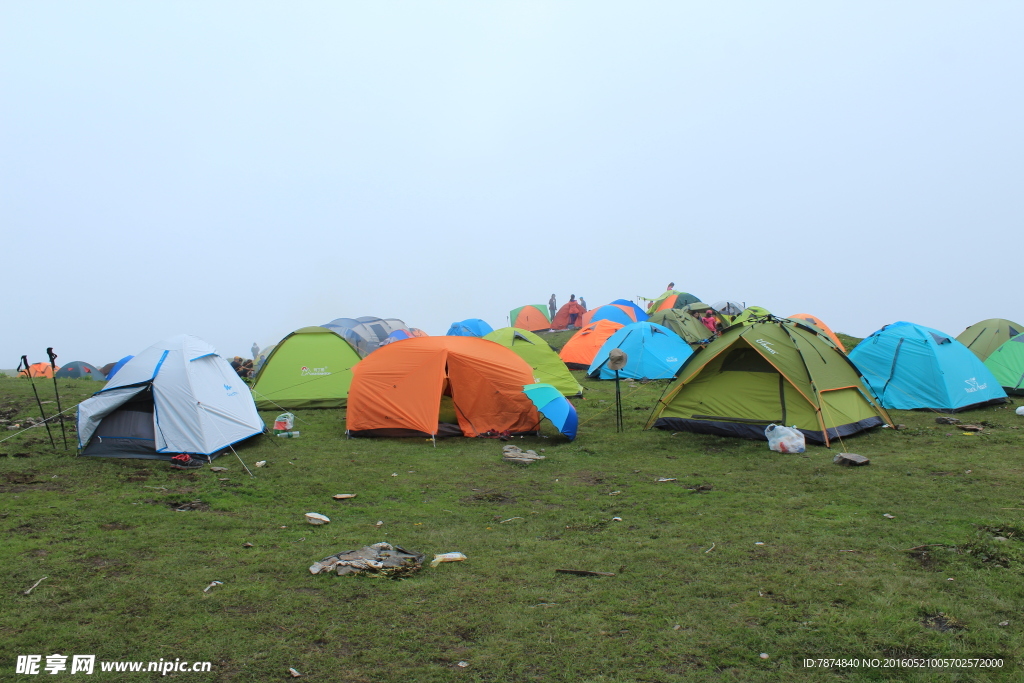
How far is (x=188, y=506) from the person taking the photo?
24.0ft

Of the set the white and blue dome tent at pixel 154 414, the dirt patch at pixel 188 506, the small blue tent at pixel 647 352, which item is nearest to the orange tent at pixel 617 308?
the small blue tent at pixel 647 352

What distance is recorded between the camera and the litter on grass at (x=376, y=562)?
5348 mm

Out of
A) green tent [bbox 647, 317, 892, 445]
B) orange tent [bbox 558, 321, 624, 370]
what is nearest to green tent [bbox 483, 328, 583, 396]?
orange tent [bbox 558, 321, 624, 370]

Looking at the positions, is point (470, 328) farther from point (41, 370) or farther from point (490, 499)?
point (490, 499)

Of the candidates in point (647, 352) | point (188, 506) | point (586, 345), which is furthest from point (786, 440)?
point (586, 345)

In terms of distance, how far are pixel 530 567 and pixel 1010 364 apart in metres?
16.4

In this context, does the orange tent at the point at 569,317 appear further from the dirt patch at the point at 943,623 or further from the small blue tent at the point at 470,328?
the dirt patch at the point at 943,623

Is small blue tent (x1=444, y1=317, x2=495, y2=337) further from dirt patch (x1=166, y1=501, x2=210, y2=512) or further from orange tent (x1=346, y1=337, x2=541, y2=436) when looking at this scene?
dirt patch (x1=166, y1=501, x2=210, y2=512)

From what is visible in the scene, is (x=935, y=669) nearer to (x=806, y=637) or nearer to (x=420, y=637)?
(x=806, y=637)

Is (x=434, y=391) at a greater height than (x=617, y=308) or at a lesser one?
lesser

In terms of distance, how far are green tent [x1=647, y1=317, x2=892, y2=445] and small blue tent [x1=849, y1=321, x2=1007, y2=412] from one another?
2.77 metres

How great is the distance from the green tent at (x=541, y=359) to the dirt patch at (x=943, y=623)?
12.3 m

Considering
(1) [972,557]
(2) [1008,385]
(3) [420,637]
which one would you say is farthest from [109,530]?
(2) [1008,385]

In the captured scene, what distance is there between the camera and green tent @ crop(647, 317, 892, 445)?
10.5 metres
